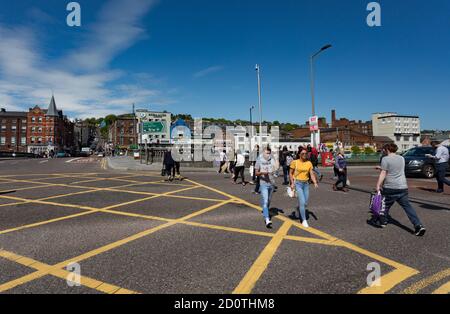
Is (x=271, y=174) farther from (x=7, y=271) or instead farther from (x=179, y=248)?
(x=7, y=271)

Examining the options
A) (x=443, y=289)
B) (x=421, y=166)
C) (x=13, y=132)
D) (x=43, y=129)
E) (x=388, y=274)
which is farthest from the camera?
(x=43, y=129)

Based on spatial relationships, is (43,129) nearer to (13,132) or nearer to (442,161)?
(13,132)

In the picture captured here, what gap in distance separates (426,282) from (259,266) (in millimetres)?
2025

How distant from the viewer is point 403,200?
4664 mm

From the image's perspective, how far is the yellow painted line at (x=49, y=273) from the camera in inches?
110

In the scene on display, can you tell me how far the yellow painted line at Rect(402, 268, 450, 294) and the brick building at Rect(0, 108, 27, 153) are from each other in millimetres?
95159

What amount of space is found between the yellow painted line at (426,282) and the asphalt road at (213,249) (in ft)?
0.04

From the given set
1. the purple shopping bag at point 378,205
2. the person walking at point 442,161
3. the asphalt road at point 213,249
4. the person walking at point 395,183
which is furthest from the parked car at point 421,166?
the purple shopping bag at point 378,205

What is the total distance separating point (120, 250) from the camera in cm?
388

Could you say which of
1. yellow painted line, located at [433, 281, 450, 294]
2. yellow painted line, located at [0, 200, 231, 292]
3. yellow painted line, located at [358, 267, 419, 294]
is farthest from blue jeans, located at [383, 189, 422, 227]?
yellow painted line, located at [0, 200, 231, 292]

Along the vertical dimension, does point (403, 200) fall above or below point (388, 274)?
above

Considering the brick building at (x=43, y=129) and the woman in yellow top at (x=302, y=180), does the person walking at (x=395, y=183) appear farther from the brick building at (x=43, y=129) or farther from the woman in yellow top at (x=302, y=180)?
the brick building at (x=43, y=129)

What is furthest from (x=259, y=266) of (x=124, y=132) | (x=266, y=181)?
(x=124, y=132)
